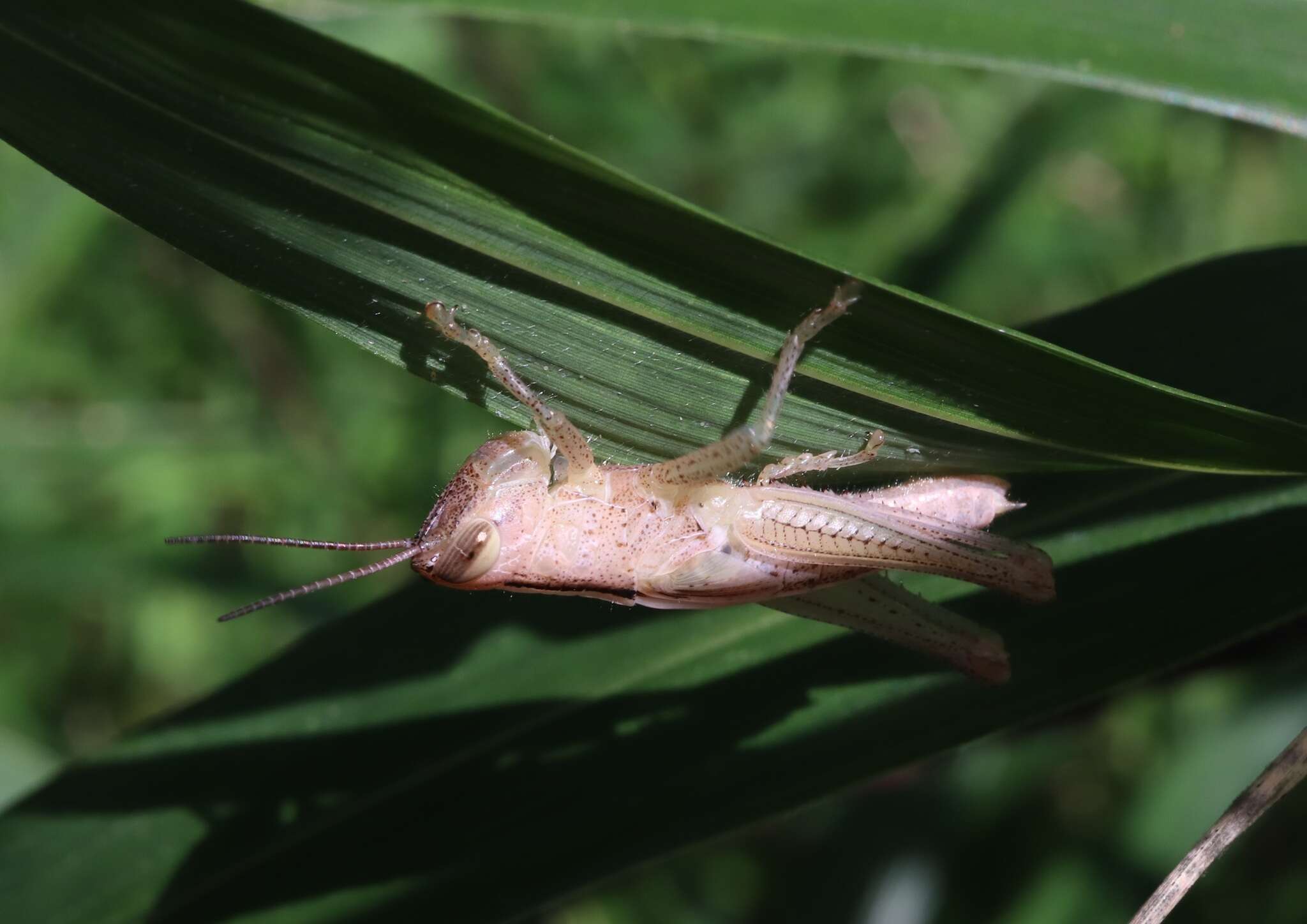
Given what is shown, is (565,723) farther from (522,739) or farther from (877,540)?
(877,540)

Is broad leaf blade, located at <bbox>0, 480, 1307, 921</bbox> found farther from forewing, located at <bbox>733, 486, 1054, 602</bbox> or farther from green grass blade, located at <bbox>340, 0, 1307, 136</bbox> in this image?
green grass blade, located at <bbox>340, 0, 1307, 136</bbox>

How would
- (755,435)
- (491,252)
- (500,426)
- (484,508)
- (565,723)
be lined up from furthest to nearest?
(500,426) → (565,723) → (484,508) → (755,435) → (491,252)

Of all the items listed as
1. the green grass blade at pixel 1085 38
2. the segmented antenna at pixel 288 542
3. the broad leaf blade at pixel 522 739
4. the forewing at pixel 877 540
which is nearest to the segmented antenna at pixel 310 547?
the segmented antenna at pixel 288 542

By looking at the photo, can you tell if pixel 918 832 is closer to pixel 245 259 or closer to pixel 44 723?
pixel 245 259

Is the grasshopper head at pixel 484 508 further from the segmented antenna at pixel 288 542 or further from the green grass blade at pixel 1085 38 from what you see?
the green grass blade at pixel 1085 38

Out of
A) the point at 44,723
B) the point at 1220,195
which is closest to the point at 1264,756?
the point at 1220,195

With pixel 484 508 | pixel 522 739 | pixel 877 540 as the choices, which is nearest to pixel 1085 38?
pixel 877 540
